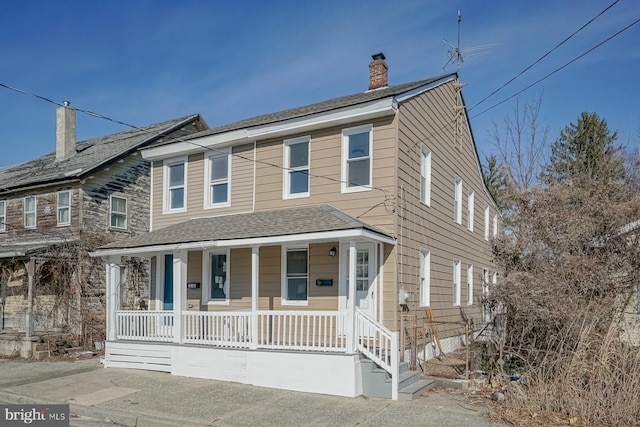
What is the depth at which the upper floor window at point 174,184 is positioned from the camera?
48.5ft

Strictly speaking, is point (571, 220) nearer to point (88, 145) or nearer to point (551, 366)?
point (551, 366)

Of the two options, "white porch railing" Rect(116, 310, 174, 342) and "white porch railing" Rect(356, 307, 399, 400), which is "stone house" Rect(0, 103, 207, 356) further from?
"white porch railing" Rect(356, 307, 399, 400)

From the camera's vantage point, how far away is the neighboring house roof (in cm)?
1944

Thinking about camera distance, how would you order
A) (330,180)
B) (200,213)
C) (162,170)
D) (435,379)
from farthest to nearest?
(162,170)
(200,213)
(330,180)
(435,379)

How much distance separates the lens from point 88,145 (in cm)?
2378

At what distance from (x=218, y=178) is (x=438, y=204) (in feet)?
19.8

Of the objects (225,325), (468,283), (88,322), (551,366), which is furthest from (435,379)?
(88,322)

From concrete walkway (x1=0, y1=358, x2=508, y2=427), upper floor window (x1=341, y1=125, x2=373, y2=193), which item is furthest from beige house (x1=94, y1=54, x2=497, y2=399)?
concrete walkway (x1=0, y1=358, x2=508, y2=427)

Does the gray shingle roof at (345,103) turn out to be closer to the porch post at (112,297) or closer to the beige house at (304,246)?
the beige house at (304,246)

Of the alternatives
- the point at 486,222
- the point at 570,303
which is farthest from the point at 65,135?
the point at 570,303

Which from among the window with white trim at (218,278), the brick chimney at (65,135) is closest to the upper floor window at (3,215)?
the brick chimney at (65,135)

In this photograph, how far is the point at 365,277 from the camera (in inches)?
460

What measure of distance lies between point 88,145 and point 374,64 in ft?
50.1

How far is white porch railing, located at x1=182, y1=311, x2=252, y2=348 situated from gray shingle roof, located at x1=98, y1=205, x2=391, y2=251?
167 cm
